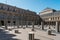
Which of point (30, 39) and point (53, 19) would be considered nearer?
point (30, 39)

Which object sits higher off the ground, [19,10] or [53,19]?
[19,10]

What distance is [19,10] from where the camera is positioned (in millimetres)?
50625

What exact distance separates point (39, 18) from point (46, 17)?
17.3 ft

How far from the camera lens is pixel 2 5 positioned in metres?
42.8

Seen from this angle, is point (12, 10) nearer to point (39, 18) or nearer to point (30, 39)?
point (39, 18)

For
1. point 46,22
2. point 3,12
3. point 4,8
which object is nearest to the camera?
point 3,12

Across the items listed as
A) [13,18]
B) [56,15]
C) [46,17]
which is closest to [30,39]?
[13,18]

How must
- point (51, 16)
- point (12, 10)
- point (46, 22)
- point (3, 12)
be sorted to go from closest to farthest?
point (3, 12) → point (12, 10) → point (51, 16) → point (46, 22)

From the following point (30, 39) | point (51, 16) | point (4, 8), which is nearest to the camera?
point (30, 39)

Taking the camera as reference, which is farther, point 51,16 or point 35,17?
point 35,17

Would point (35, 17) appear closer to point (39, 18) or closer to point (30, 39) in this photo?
point (39, 18)

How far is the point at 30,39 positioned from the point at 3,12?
114ft

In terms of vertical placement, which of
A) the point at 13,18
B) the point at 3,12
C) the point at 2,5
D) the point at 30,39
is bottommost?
the point at 30,39

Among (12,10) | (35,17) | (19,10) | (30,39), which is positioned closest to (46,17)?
(35,17)
